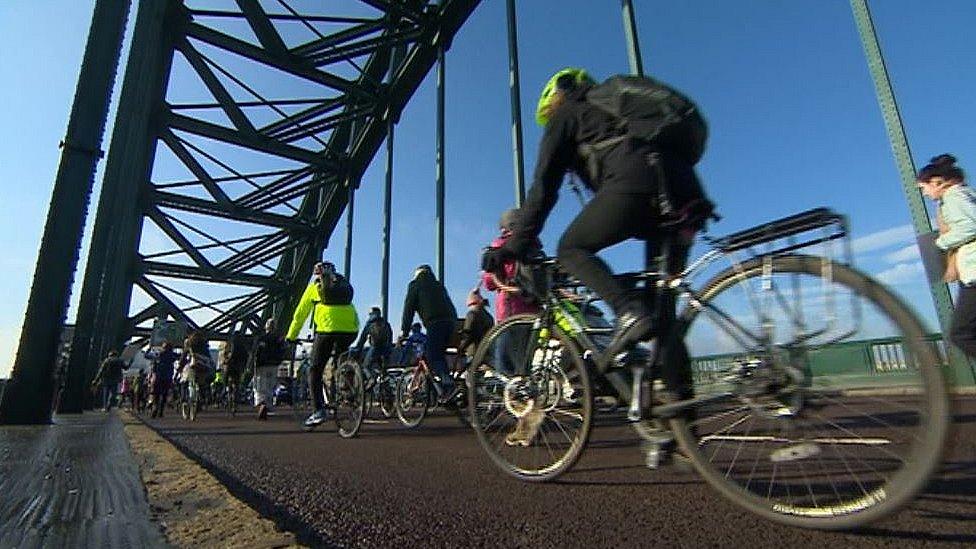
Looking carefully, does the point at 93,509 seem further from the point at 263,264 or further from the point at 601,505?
the point at 263,264

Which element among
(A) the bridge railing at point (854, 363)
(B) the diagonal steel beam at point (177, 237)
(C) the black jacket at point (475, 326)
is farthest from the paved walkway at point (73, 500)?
(B) the diagonal steel beam at point (177, 237)

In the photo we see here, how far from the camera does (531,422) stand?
7.14 feet

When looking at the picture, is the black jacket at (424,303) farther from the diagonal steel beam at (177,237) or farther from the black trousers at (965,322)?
the diagonal steel beam at (177,237)

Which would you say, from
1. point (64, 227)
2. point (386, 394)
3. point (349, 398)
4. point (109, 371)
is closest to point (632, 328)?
point (349, 398)

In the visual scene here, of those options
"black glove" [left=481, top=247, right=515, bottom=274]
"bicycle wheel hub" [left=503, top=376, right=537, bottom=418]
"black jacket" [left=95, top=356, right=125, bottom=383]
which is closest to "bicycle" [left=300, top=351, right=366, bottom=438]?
"bicycle wheel hub" [left=503, top=376, right=537, bottom=418]

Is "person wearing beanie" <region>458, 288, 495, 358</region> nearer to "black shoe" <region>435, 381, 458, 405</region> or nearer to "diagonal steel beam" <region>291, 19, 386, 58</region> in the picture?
"black shoe" <region>435, 381, 458, 405</region>

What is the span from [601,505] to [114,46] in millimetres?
6189

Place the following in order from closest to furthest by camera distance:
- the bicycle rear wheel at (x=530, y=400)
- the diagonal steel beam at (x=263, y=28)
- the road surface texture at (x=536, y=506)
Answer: the road surface texture at (x=536, y=506) < the bicycle rear wheel at (x=530, y=400) < the diagonal steel beam at (x=263, y=28)

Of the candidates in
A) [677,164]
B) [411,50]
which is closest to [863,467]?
[677,164]

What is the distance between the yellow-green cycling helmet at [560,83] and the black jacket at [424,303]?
290 cm

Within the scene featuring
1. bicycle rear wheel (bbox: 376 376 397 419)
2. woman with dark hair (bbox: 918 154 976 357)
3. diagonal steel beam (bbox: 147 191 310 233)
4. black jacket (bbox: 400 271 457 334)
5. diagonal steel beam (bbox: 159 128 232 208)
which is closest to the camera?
woman with dark hair (bbox: 918 154 976 357)

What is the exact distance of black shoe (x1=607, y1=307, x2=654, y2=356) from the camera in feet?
5.35

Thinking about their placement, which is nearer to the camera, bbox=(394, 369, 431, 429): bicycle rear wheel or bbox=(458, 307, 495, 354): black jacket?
bbox=(458, 307, 495, 354): black jacket

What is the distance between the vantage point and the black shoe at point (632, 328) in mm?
1632
